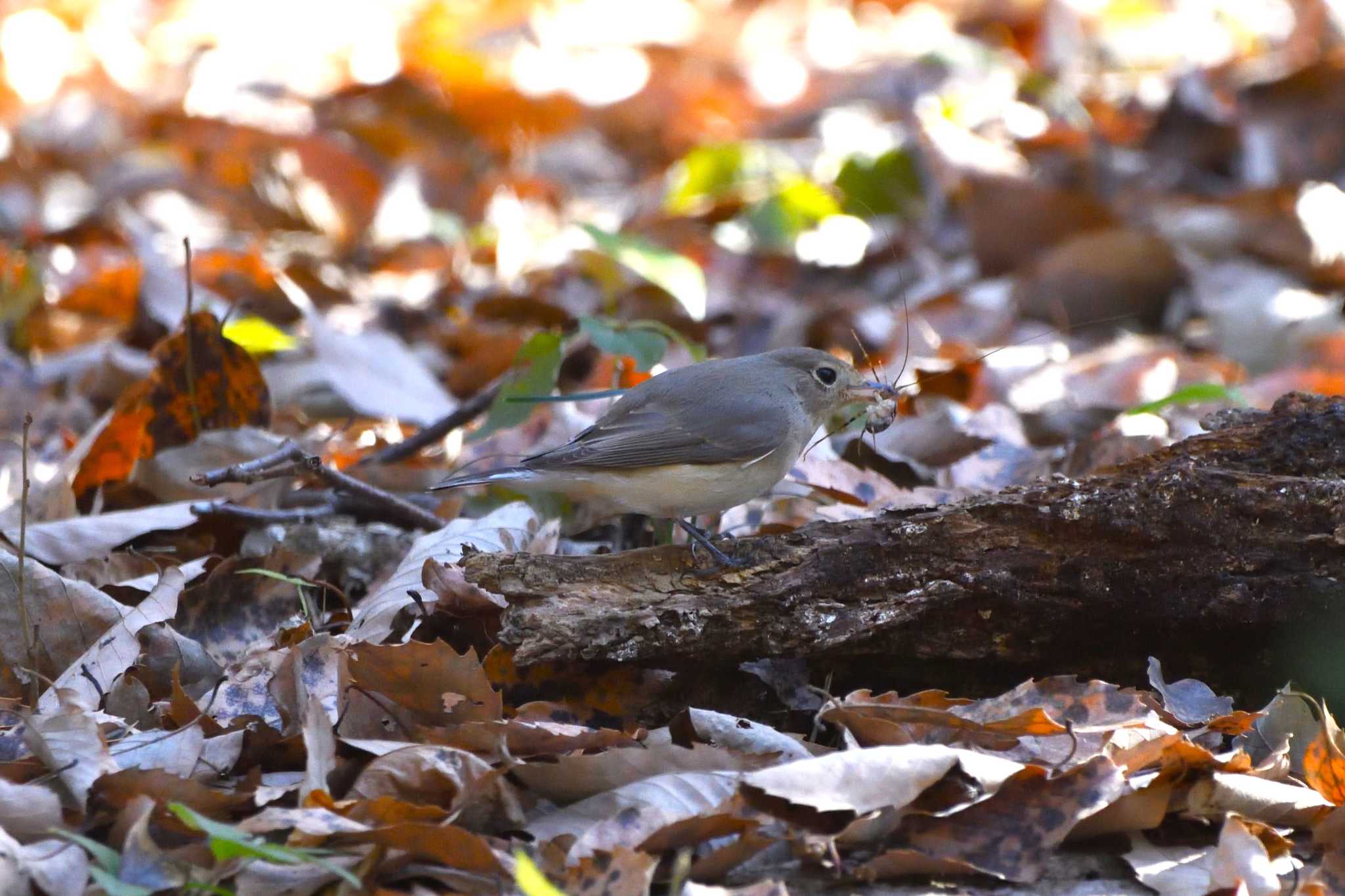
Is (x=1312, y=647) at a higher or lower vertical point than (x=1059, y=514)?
lower

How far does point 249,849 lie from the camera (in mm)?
2475

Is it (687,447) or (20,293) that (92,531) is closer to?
(687,447)

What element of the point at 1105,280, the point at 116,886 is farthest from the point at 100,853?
the point at 1105,280

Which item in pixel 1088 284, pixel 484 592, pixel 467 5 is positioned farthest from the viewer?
pixel 467 5

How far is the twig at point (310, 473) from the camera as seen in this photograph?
12.2 ft

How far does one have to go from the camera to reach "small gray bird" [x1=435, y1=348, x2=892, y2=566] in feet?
13.5

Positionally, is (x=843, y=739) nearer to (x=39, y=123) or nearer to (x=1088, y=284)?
(x=1088, y=284)

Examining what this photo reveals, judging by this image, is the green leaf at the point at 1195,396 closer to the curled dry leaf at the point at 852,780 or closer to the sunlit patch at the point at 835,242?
the curled dry leaf at the point at 852,780

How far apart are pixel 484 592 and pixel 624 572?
1.23ft

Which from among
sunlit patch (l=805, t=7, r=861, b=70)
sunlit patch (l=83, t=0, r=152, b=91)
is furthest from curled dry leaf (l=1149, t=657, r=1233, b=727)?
sunlit patch (l=83, t=0, r=152, b=91)

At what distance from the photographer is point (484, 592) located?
11.7ft

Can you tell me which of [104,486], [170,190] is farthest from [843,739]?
[170,190]

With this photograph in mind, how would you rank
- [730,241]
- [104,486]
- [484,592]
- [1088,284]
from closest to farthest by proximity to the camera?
[484,592] → [104,486] → [1088,284] → [730,241]

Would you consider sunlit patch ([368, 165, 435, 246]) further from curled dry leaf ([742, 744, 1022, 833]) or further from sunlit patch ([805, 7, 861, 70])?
curled dry leaf ([742, 744, 1022, 833])
